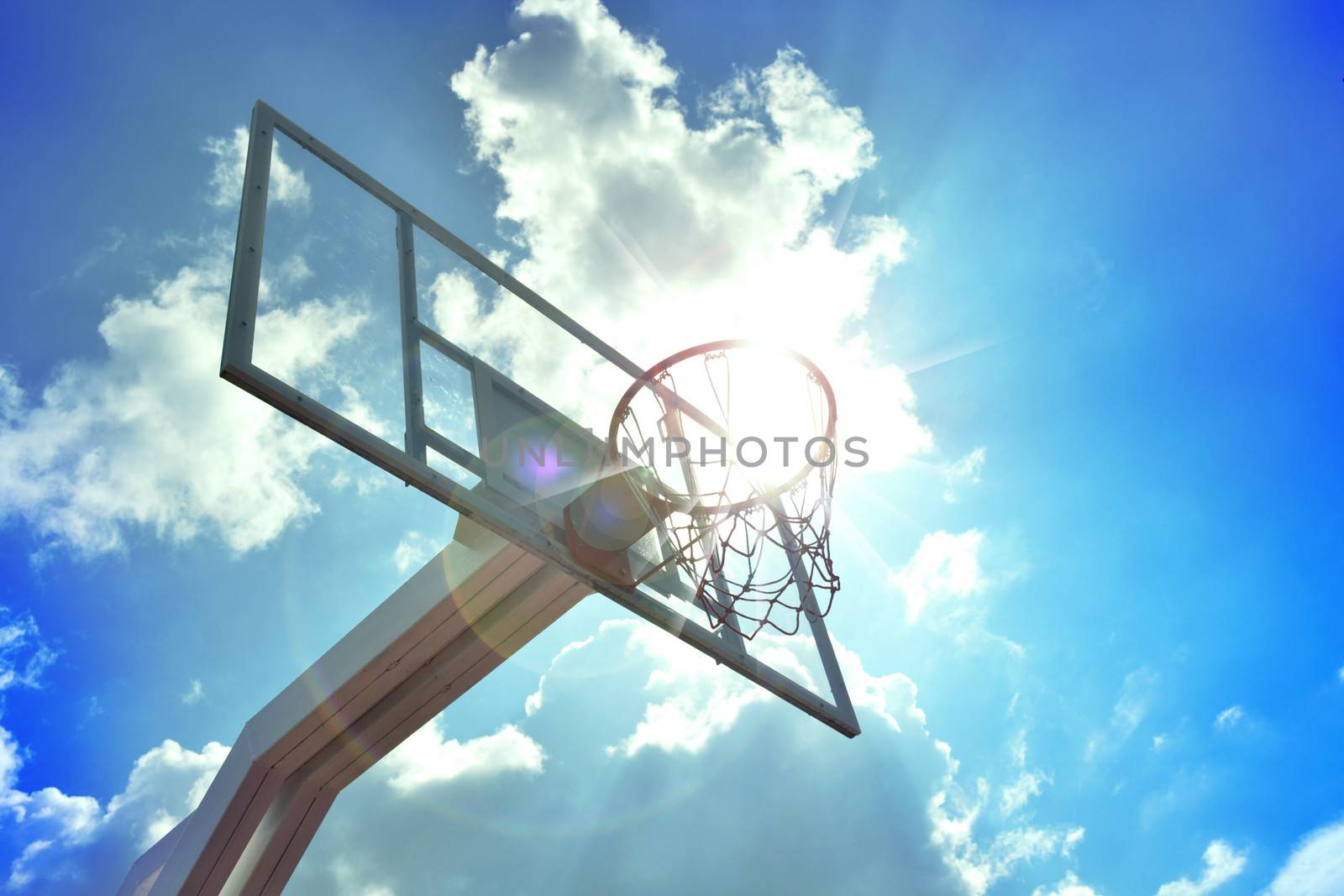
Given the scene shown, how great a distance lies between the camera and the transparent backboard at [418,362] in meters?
3.25

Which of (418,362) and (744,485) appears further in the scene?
(744,485)

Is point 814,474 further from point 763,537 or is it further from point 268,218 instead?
point 268,218

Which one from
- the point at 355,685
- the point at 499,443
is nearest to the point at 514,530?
the point at 499,443

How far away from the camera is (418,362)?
3754mm

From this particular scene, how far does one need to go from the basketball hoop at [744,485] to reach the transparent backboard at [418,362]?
6.0 inches

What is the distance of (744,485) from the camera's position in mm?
4227

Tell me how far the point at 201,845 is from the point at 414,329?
10.7ft

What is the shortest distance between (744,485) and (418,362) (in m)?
1.49

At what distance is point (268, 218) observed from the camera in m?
3.63

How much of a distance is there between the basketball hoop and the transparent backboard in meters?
0.15

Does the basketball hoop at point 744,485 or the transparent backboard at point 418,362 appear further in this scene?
the basketball hoop at point 744,485

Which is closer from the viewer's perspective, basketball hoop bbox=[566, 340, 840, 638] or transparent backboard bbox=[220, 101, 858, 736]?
transparent backboard bbox=[220, 101, 858, 736]

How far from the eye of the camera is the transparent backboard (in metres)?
3.25

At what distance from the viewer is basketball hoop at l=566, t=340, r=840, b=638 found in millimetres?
3990
